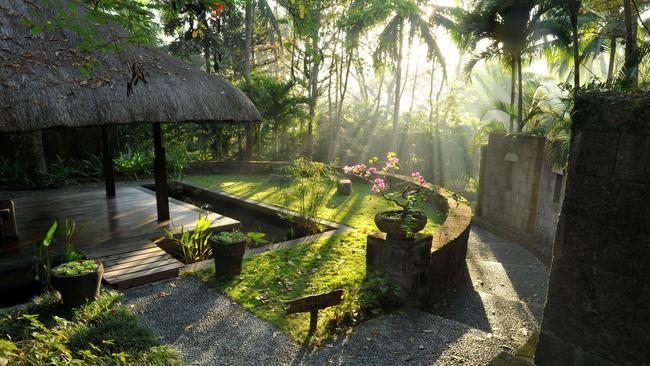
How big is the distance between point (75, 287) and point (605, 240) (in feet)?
14.8

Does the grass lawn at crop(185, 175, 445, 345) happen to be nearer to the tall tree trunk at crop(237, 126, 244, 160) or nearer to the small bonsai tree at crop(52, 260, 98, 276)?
the small bonsai tree at crop(52, 260, 98, 276)

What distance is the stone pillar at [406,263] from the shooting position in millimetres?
4785

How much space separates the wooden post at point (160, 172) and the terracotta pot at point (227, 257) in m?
2.36

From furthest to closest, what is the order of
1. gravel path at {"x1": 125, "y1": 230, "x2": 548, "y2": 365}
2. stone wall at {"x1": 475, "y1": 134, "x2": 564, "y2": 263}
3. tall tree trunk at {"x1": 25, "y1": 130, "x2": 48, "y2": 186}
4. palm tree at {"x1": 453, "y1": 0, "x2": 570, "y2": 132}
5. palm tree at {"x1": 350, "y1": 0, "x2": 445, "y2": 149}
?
1. palm tree at {"x1": 350, "y1": 0, "x2": 445, "y2": 149}
2. tall tree trunk at {"x1": 25, "y1": 130, "x2": 48, "y2": 186}
3. palm tree at {"x1": 453, "y1": 0, "x2": 570, "y2": 132}
4. stone wall at {"x1": 475, "y1": 134, "x2": 564, "y2": 263}
5. gravel path at {"x1": 125, "y1": 230, "x2": 548, "y2": 365}

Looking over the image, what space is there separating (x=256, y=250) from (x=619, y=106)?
204 inches

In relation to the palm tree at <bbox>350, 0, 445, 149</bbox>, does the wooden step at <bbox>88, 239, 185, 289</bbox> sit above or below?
below

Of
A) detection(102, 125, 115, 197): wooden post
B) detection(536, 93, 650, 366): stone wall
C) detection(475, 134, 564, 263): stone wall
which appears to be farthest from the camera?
detection(102, 125, 115, 197): wooden post

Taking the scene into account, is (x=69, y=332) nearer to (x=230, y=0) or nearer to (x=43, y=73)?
(x=230, y=0)

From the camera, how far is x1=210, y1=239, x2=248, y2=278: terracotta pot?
5227 mm

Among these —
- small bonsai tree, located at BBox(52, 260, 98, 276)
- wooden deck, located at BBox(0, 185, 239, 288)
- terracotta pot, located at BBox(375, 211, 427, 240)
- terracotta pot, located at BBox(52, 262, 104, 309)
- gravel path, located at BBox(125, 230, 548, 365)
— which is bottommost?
gravel path, located at BBox(125, 230, 548, 365)

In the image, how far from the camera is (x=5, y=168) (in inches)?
433

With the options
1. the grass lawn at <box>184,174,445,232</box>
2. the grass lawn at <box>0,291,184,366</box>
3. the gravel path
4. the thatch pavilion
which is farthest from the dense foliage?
the grass lawn at <box>0,291,184,366</box>

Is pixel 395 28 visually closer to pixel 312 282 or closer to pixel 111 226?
pixel 111 226

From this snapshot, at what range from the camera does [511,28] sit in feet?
35.4
